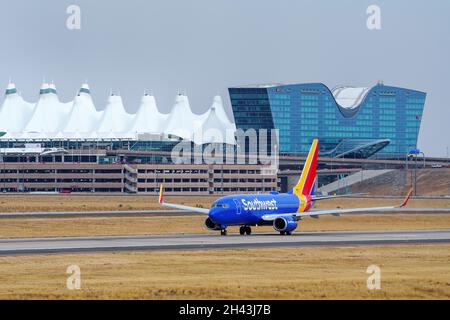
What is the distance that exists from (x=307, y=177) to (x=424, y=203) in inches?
2600

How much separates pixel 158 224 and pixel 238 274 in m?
45.2

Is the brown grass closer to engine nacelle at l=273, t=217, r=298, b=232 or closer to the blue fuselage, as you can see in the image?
the blue fuselage

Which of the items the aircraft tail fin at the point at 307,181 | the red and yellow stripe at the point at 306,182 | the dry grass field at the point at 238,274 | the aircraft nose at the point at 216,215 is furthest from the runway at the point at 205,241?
the aircraft tail fin at the point at 307,181

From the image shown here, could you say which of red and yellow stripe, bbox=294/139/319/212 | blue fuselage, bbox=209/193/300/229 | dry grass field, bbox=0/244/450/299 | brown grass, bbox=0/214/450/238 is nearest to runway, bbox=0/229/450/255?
blue fuselage, bbox=209/193/300/229

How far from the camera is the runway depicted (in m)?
61.5

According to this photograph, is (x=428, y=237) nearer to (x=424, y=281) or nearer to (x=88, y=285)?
(x=424, y=281)

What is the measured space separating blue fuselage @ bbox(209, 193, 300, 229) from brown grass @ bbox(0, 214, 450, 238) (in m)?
4.75

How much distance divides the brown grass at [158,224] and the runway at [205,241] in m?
7.31

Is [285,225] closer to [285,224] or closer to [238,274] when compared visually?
[285,224]

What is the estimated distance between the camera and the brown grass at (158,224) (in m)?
82.4

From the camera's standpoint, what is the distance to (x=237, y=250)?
196ft

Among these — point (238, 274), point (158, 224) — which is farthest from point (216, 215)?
point (238, 274)
